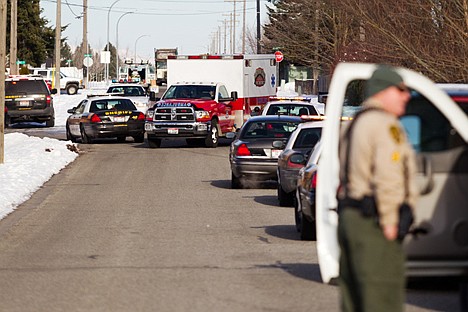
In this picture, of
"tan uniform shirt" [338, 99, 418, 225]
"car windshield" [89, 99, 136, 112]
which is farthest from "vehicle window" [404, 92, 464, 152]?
"car windshield" [89, 99, 136, 112]

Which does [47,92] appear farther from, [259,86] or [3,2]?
[3,2]

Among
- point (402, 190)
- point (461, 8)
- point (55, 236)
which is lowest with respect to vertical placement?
point (55, 236)

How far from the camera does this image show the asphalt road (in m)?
9.80

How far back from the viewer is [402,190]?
628 cm

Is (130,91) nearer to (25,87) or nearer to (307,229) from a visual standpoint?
(25,87)

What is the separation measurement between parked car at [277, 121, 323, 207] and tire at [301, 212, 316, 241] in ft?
11.6

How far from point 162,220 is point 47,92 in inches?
1174

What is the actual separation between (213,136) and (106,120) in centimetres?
378

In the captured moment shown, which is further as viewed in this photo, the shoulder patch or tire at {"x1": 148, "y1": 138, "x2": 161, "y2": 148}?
Result: tire at {"x1": 148, "y1": 138, "x2": 161, "y2": 148}

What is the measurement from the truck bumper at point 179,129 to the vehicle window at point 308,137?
51.2ft

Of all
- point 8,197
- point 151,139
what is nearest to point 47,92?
point 151,139

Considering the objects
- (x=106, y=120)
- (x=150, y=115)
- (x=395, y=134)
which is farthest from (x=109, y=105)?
(x=395, y=134)

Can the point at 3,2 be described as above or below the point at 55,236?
above

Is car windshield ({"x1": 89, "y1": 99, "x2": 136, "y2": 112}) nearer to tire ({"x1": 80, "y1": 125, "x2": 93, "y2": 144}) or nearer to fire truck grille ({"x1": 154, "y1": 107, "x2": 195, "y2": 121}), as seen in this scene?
tire ({"x1": 80, "y1": 125, "x2": 93, "y2": 144})
